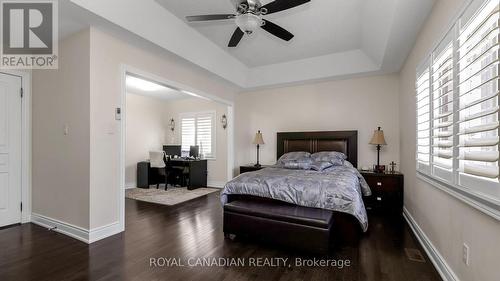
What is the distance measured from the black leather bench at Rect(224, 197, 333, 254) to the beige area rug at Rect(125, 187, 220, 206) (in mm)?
2185

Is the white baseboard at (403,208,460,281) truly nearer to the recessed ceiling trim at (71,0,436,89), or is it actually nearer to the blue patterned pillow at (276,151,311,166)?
the blue patterned pillow at (276,151,311,166)

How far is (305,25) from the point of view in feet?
11.1

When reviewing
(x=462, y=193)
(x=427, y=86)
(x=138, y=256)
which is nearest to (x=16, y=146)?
(x=138, y=256)

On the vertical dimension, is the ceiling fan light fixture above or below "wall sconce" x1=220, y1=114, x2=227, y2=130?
above

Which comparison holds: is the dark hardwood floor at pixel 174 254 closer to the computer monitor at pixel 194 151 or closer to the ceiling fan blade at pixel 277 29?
the ceiling fan blade at pixel 277 29

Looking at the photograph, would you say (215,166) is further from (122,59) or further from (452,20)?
(452,20)

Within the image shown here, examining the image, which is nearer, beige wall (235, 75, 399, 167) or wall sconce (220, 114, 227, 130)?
beige wall (235, 75, 399, 167)

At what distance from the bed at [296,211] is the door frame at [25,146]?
2.96m

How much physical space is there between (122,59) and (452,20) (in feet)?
11.5

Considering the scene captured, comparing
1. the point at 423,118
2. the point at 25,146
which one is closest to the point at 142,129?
the point at 25,146

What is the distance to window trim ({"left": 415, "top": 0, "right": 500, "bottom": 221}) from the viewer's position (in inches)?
50.1

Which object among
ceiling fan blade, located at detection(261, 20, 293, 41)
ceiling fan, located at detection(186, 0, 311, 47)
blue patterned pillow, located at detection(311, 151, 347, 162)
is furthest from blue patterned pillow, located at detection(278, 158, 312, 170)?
ceiling fan, located at detection(186, 0, 311, 47)

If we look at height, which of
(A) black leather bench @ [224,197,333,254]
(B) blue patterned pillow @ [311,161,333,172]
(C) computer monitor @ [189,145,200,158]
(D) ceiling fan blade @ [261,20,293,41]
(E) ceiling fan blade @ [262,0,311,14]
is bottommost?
(A) black leather bench @ [224,197,333,254]

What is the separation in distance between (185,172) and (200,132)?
56.0 inches
